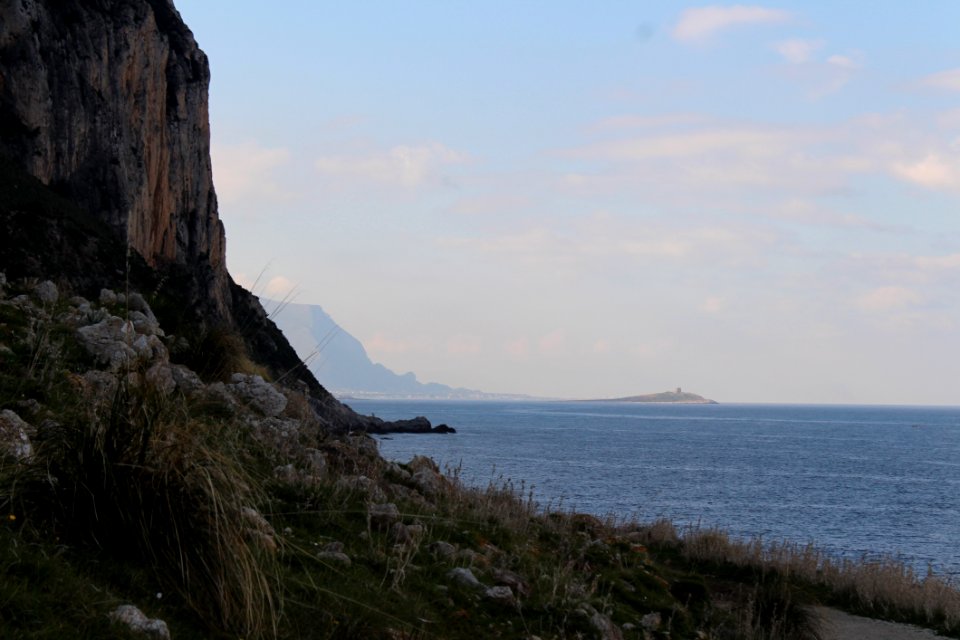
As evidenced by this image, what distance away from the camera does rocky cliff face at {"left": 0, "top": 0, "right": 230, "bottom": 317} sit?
155 ft

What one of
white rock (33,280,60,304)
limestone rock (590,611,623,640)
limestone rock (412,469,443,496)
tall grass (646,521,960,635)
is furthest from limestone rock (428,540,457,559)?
tall grass (646,521,960,635)

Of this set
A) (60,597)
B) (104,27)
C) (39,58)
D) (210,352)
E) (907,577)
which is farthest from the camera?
(104,27)

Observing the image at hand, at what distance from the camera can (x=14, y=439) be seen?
22.8 ft

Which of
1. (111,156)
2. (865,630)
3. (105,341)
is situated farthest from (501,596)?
(111,156)

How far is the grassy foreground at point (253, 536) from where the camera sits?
6.16m

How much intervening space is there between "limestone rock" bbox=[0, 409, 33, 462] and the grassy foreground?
0.02 m

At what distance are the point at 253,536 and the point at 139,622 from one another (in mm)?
1287

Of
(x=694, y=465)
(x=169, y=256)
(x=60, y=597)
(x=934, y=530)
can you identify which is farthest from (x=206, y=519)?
(x=694, y=465)

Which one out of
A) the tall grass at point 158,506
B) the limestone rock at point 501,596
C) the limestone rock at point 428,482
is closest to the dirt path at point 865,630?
the limestone rock at point 428,482

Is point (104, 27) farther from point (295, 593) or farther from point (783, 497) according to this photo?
point (295, 593)

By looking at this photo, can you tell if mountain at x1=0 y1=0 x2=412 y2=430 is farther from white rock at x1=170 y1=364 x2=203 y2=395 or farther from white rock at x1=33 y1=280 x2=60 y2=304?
white rock at x1=170 y1=364 x2=203 y2=395

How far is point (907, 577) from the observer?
1775 cm

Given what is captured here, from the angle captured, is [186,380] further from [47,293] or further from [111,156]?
[111,156]

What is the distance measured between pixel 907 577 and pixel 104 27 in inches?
2125
